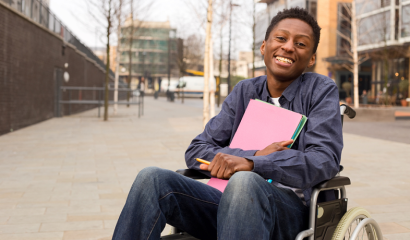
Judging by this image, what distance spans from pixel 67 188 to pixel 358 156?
5.52m

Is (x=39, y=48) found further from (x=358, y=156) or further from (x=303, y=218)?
(x=303, y=218)

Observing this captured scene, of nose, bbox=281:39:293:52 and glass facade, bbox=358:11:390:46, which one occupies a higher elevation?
glass facade, bbox=358:11:390:46

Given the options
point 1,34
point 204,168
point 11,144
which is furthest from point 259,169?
point 1,34

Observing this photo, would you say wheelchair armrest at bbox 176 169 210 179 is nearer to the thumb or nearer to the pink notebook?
the pink notebook

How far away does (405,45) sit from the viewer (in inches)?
1312

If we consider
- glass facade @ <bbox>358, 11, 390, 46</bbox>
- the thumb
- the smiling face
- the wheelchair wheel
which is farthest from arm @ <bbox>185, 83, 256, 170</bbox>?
glass facade @ <bbox>358, 11, 390, 46</bbox>

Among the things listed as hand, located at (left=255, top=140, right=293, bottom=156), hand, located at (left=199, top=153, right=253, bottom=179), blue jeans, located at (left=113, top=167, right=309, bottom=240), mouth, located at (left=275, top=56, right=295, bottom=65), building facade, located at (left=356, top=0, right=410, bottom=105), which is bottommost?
blue jeans, located at (left=113, top=167, right=309, bottom=240)

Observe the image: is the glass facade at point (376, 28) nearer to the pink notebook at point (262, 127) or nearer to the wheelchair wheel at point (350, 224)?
the wheelchair wheel at point (350, 224)

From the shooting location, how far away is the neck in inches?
105

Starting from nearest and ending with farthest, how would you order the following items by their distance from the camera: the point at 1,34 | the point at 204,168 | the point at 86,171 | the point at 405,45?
the point at 204,168 < the point at 86,171 < the point at 1,34 < the point at 405,45

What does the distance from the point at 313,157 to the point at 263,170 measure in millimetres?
247

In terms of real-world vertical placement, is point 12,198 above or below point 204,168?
below

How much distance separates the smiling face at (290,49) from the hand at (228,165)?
2.17ft

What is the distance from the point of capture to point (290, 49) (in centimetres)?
256
